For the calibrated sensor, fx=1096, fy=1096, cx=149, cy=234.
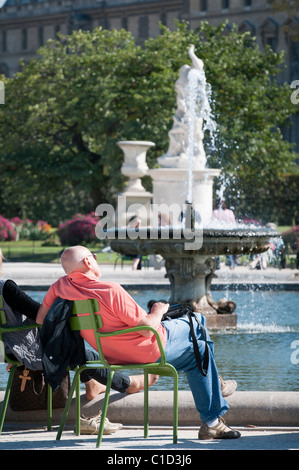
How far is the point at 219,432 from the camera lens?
6.57m

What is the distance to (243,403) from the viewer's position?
6.91 m

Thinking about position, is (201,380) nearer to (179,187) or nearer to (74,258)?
(74,258)

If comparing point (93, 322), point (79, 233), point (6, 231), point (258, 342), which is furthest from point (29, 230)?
point (93, 322)

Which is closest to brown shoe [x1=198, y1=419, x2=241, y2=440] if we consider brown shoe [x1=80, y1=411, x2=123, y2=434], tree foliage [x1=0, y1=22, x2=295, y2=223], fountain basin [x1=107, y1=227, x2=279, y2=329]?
brown shoe [x1=80, y1=411, x2=123, y2=434]

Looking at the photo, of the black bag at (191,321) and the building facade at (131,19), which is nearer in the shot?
the black bag at (191,321)

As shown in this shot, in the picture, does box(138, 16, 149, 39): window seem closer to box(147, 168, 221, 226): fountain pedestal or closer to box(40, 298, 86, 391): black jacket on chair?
box(147, 168, 221, 226): fountain pedestal

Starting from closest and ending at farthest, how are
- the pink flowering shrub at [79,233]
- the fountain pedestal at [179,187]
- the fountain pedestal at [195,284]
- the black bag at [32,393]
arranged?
the black bag at [32,393] < the fountain pedestal at [195,284] < the fountain pedestal at [179,187] < the pink flowering shrub at [79,233]

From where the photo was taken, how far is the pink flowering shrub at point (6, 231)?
4012 centimetres

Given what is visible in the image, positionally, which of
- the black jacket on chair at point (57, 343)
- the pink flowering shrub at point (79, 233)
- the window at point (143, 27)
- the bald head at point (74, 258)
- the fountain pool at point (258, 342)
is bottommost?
the pink flowering shrub at point (79, 233)

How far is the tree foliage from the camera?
36500 mm

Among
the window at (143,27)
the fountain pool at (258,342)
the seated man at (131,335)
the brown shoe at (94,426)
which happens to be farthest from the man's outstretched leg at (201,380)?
the window at (143,27)

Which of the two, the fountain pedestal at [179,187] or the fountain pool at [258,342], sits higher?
the fountain pedestal at [179,187]

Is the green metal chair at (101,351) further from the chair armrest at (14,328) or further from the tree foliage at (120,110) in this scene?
the tree foliage at (120,110)

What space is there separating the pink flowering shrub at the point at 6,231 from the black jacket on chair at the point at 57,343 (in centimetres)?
3370
